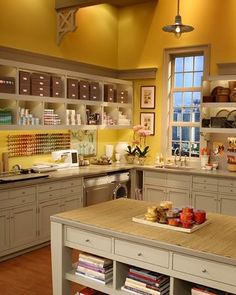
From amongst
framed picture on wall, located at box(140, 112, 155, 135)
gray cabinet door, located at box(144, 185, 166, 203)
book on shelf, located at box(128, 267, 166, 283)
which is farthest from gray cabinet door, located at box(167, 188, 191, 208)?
book on shelf, located at box(128, 267, 166, 283)

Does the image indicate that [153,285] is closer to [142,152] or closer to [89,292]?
[89,292]

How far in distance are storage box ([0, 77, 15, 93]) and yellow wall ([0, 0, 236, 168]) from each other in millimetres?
679

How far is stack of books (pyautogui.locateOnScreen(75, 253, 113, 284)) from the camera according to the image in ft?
9.65

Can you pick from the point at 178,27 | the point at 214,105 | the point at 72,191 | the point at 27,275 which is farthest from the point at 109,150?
the point at 27,275

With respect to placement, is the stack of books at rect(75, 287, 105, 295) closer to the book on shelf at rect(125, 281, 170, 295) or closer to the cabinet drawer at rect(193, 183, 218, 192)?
the book on shelf at rect(125, 281, 170, 295)

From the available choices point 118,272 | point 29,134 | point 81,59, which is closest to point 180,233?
point 118,272

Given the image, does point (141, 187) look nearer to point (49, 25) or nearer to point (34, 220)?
point (34, 220)

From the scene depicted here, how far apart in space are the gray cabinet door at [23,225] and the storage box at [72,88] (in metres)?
1.86

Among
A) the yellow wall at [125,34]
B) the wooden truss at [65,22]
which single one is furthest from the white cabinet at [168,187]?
the wooden truss at [65,22]

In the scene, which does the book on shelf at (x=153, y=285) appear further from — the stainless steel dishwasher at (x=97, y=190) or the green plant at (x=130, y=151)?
the green plant at (x=130, y=151)

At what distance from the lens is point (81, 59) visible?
6.64 meters

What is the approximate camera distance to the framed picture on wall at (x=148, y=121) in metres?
7.16

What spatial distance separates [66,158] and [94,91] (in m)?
1.20

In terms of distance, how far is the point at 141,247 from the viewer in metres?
2.66
